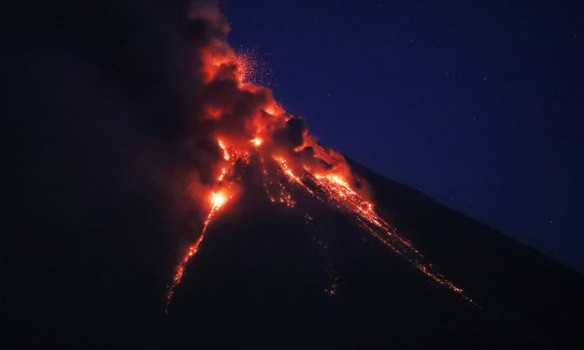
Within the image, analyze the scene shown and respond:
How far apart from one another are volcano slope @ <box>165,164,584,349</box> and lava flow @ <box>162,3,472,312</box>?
94 centimetres

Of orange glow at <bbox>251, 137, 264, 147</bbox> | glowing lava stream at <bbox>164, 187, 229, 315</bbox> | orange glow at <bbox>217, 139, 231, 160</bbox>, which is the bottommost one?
glowing lava stream at <bbox>164, 187, 229, 315</bbox>

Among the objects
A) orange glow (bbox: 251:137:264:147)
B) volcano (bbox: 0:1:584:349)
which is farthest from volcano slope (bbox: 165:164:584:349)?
orange glow (bbox: 251:137:264:147)

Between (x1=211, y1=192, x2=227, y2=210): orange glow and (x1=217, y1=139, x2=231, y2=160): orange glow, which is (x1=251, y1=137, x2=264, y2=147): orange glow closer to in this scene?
(x1=217, y1=139, x2=231, y2=160): orange glow

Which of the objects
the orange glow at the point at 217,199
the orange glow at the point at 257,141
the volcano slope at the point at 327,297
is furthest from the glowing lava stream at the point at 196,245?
the orange glow at the point at 257,141

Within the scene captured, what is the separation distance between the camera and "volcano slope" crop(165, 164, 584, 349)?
45.8ft

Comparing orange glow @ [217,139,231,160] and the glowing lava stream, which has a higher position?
orange glow @ [217,139,231,160]

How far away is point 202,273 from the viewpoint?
1580 cm

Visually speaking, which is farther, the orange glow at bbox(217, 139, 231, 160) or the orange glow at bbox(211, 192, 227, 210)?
the orange glow at bbox(217, 139, 231, 160)

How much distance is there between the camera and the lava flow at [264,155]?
2194cm

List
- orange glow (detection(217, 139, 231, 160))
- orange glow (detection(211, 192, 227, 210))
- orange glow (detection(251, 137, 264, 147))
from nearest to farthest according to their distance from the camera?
orange glow (detection(211, 192, 227, 210)), orange glow (detection(217, 139, 231, 160)), orange glow (detection(251, 137, 264, 147))

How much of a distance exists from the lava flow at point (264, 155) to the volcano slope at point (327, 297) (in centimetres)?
94

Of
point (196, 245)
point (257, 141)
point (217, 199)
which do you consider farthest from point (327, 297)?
point (257, 141)

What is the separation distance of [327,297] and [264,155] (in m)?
11.2

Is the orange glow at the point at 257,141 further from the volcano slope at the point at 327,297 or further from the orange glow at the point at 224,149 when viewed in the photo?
the volcano slope at the point at 327,297
